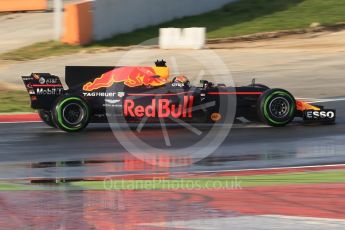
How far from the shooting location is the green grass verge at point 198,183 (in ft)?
27.0

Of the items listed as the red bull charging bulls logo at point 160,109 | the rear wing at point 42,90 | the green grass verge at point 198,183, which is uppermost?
the rear wing at point 42,90

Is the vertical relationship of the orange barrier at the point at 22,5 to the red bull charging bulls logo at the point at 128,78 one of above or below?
above

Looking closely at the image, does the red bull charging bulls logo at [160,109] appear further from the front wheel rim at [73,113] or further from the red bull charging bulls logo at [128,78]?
the front wheel rim at [73,113]

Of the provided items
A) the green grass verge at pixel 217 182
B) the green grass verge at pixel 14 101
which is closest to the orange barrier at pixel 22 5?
the green grass verge at pixel 14 101

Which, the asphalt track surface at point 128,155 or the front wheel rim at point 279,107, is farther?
the front wheel rim at point 279,107

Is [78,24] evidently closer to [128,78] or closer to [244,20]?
[244,20]

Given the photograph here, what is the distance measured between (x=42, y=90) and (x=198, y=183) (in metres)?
4.54

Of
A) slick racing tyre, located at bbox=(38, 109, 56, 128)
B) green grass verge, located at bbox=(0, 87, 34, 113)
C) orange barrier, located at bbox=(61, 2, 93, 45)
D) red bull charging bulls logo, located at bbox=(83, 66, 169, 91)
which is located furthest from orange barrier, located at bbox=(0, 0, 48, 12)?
red bull charging bulls logo, located at bbox=(83, 66, 169, 91)

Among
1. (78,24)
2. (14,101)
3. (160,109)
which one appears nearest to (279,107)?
(160,109)

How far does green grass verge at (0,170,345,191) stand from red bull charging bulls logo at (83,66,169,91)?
371cm

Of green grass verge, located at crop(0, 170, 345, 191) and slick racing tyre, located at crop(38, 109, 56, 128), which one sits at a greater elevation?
slick racing tyre, located at crop(38, 109, 56, 128)

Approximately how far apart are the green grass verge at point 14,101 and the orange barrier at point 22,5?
13.3m

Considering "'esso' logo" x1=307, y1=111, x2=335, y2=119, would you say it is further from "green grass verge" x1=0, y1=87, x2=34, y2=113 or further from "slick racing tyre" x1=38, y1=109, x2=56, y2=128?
"green grass verge" x1=0, y1=87, x2=34, y2=113

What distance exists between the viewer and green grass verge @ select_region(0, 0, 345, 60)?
2647 centimetres
